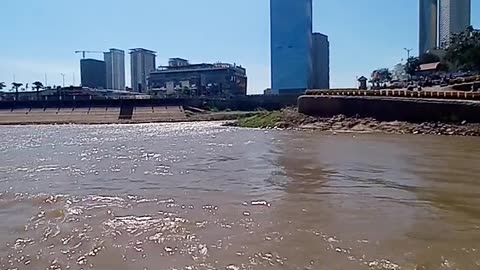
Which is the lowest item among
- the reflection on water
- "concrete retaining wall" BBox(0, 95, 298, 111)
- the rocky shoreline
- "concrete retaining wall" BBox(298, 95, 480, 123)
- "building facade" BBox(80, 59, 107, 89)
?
the reflection on water

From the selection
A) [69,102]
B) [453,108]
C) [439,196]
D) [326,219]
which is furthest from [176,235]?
[69,102]

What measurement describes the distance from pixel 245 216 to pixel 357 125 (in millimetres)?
29654

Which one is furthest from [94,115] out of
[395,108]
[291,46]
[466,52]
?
[291,46]

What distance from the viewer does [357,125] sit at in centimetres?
3756

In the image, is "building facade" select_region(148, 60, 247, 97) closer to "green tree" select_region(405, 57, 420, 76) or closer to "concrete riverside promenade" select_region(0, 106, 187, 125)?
"concrete riverside promenade" select_region(0, 106, 187, 125)

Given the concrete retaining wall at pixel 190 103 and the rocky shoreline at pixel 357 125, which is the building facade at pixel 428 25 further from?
the rocky shoreline at pixel 357 125

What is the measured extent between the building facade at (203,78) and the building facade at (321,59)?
78.9 ft

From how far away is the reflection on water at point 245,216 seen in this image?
6.79 meters

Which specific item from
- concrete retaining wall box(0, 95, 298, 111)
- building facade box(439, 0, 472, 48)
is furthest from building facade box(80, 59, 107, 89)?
building facade box(439, 0, 472, 48)

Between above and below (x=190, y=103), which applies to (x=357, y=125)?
below

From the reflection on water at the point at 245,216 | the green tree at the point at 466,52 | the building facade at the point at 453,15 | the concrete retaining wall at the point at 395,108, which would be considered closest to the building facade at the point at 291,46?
the building facade at the point at 453,15

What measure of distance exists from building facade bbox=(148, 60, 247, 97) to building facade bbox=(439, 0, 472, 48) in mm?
60490

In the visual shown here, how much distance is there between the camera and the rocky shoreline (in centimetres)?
3033

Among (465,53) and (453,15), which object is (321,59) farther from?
(465,53)
